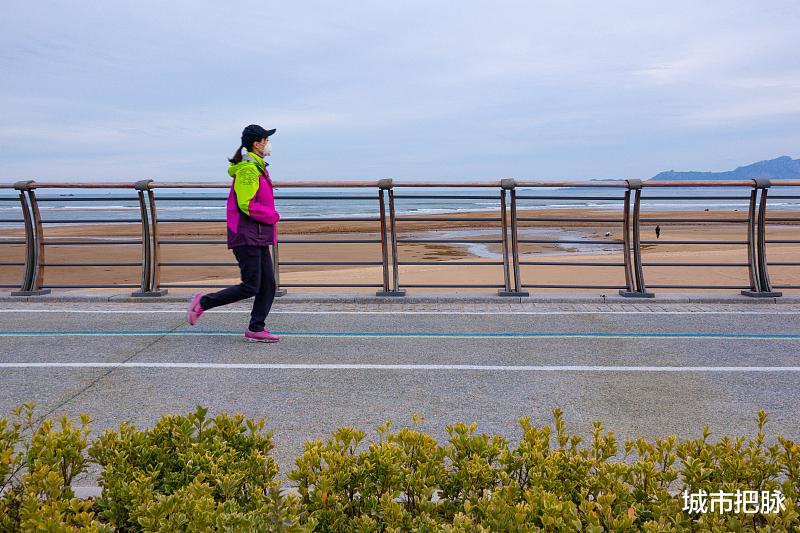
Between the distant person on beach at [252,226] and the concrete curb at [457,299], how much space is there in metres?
2.36

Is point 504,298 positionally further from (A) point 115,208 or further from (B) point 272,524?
(A) point 115,208

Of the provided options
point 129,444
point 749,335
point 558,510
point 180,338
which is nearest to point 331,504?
point 558,510

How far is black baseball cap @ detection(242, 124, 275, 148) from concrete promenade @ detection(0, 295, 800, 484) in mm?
2105

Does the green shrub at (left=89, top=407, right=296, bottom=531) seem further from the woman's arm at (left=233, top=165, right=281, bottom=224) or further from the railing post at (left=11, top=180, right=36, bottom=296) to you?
the railing post at (left=11, top=180, right=36, bottom=296)

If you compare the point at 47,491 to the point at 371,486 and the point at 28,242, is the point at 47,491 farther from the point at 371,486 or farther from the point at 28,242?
the point at 28,242

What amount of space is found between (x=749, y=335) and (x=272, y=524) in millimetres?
6822

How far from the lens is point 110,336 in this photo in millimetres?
7977

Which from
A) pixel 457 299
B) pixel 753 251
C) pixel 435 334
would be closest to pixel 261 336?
pixel 435 334

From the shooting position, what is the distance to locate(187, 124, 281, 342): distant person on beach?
23.7 ft

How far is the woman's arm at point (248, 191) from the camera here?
719 cm

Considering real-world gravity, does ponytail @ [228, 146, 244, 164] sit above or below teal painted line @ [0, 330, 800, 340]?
above

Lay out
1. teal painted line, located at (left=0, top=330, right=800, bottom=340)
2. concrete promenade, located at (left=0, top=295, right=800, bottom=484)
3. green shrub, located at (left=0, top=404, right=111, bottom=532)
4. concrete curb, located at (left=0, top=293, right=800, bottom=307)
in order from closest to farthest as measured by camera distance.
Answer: green shrub, located at (left=0, top=404, right=111, bottom=532) → concrete promenade, located at (left=0, top=295, right=800, bottom=484) → teal painted line, located at (left=0, top=330, right=800, bottom=340) → concrete curb, located at (left=0, top=293, right=800, bottom=307)

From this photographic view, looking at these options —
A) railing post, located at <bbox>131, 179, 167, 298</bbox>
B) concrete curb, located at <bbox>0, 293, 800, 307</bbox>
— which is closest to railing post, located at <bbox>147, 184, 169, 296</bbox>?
railing post, located at <bbox>131, 179, 167, 298</bbox>

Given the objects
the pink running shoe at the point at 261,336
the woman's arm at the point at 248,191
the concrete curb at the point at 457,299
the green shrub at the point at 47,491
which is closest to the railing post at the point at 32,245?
the concrete curb at the point at 457,299
